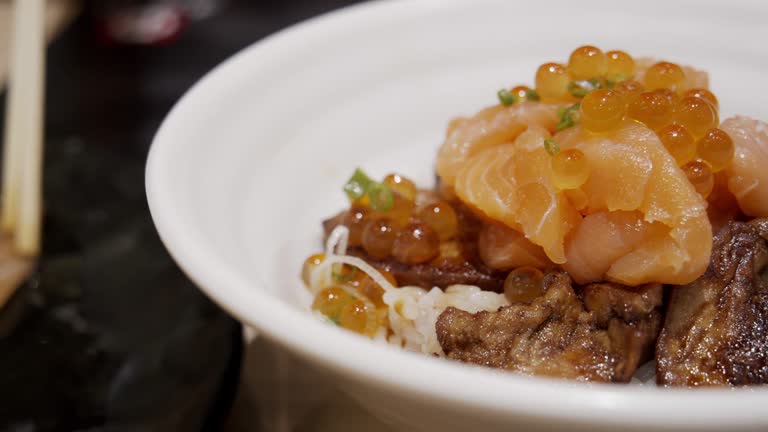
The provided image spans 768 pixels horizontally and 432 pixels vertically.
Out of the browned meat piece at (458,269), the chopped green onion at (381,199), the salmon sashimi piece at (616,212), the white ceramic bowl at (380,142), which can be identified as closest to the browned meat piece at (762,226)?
the salmon sashimi piece at (616,212)

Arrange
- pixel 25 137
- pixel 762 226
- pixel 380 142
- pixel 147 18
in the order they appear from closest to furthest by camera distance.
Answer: pixel 762 226 < pixel 380 142 < pixel 25 137 < pixel 147 18

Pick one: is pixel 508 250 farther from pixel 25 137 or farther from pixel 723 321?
pixel 25 137

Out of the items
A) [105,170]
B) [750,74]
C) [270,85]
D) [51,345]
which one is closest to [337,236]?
[270,85]

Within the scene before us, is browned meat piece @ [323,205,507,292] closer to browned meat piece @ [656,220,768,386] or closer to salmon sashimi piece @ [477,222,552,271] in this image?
salmon sashimi piece @ [477,222,552,271]

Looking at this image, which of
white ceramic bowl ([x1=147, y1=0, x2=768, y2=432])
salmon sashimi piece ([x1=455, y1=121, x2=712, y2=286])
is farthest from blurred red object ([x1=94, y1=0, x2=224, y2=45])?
salmon sashimi piece ([x1=455, y1=121, x2=712, y2=286])

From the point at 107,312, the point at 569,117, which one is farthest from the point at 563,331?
the point at 107,312

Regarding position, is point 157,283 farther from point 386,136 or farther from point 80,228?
point 386,136

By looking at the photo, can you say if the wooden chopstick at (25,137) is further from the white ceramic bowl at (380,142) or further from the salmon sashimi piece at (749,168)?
the salmon sashimi piece at (749,168)
